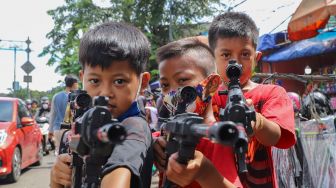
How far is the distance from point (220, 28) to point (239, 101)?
100cm

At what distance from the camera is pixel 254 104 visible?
2.27 metres

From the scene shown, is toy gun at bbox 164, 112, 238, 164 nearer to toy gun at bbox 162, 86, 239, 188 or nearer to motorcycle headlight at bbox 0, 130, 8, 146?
toy gun at bbox 162, 86, 239, 188

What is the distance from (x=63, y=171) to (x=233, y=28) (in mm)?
1211

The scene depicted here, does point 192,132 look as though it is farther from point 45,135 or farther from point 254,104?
point 45,135

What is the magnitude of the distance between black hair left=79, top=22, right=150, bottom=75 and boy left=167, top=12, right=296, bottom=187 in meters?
0.51

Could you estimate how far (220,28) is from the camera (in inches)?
97.4

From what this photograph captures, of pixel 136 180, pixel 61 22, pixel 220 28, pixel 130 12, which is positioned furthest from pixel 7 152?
pixel 61 22

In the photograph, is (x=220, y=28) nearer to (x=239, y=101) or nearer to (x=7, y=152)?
(x=239, y=101)

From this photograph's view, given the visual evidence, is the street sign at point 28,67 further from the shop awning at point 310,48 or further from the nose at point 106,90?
the nose at point 106,90

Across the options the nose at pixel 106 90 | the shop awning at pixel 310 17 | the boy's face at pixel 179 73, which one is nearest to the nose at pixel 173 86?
the boy's face at pixel 179 73

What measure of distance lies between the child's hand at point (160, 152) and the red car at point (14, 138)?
6407mm

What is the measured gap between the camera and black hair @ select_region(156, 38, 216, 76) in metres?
2.14

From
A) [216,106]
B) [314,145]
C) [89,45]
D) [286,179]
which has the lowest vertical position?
[286,179]

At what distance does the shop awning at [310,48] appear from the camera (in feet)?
31.7
